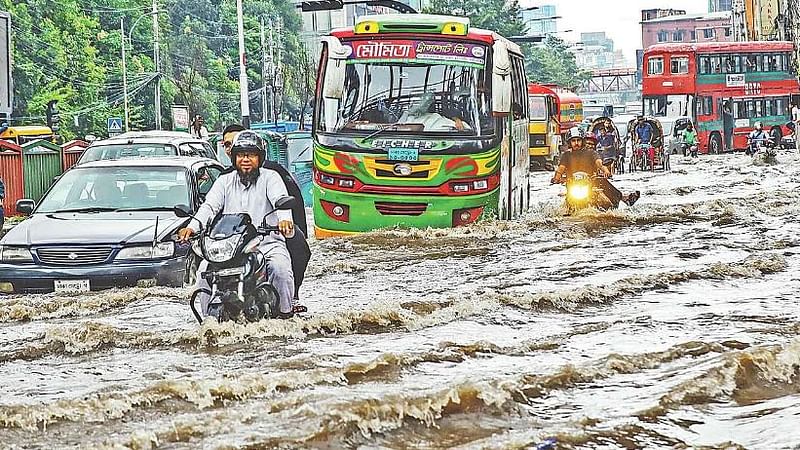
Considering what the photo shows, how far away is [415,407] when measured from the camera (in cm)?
636

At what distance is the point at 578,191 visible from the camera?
16562 mm

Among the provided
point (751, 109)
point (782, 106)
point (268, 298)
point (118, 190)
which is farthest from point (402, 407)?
point (782, 106)

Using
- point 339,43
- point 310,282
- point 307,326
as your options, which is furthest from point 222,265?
point 339,43

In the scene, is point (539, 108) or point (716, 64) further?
point (716, 64)

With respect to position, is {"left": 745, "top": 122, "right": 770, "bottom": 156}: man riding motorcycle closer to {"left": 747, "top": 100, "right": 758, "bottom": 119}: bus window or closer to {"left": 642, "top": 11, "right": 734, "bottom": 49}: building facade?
{"left": 747, "top": 100, "right": 758, "bottom": 119}: bus window

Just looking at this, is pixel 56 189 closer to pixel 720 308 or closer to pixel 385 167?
pixel 385 167

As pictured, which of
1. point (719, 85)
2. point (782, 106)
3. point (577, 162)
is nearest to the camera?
point (577, 162)

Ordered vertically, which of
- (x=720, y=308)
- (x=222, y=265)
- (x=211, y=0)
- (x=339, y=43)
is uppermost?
(x=211, y=0)

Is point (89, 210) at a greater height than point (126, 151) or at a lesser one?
lesser

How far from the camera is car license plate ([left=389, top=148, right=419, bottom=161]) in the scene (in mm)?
14508

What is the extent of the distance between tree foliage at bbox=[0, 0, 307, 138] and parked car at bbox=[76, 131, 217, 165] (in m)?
39.0

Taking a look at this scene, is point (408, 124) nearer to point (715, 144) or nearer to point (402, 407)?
point (402, 407)

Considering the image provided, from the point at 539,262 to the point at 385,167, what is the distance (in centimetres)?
230

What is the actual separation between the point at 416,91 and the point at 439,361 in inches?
296
